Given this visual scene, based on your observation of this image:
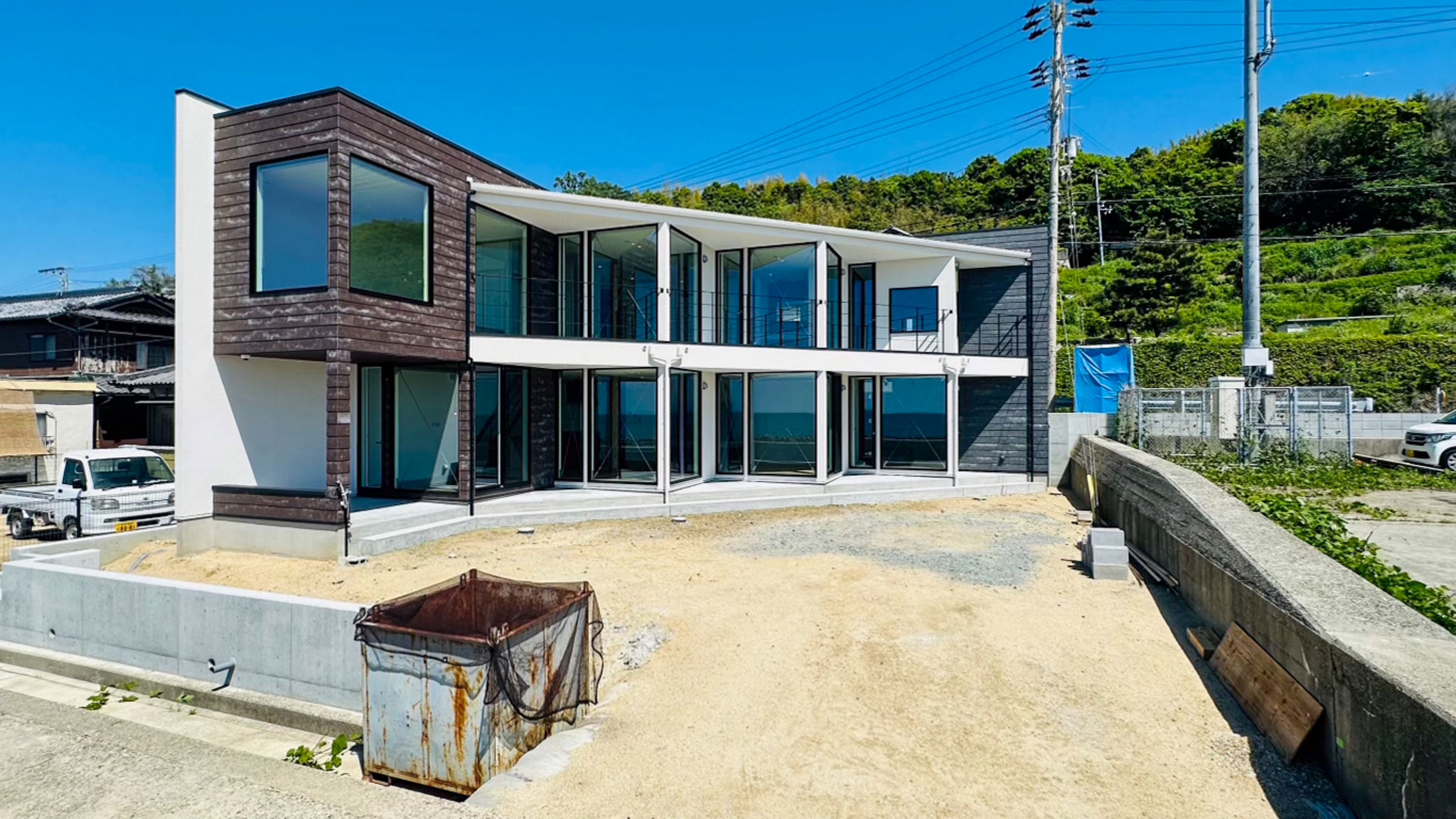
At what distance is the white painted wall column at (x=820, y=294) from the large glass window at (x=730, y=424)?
1878mm

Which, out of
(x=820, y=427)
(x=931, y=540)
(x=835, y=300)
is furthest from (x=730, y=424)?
(x=931, y=540)

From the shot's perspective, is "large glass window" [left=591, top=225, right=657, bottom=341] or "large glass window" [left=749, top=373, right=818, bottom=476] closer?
"large glass window" [left=591, top=225, right=657, bottom=341]

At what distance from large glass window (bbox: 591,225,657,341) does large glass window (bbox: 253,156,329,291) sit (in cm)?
483

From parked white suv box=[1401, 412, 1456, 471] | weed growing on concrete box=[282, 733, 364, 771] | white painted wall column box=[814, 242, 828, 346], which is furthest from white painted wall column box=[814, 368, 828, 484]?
parked white suv box=[1401, 412, 1456, 471]

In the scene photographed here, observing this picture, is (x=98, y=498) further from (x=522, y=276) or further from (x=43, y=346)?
(x=43, y=346)

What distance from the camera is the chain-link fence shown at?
1123cm

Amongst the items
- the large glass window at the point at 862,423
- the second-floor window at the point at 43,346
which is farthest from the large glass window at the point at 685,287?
the second-floor window at the point at 43,346

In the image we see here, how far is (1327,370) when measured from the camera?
17.5 metres

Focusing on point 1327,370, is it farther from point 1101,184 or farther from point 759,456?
point 1101,184

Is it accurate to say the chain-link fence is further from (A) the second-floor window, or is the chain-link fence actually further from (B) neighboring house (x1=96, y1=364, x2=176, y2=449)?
(A) the second-floor window

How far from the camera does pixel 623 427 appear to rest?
1326cm

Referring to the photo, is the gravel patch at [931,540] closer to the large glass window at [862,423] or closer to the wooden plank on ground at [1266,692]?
the wooden plank on ground at [1266,692]

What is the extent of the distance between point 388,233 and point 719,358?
19.0 feet

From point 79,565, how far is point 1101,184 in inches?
1864
